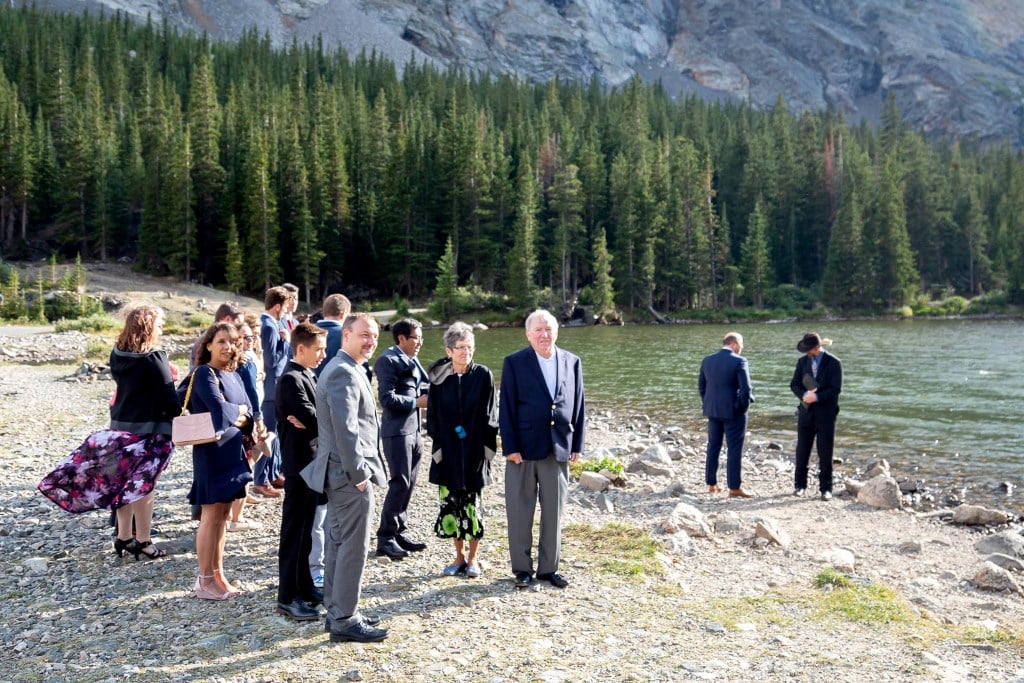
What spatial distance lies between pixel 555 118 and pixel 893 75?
449ft

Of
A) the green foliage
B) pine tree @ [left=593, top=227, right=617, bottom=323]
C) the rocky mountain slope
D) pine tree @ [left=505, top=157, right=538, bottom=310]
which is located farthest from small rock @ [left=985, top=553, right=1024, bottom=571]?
the rocky mountain slope

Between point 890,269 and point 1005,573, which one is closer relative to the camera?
point 1005,573

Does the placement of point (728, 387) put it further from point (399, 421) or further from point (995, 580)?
point (399, 421)

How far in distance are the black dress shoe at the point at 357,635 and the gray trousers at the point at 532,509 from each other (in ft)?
5.28

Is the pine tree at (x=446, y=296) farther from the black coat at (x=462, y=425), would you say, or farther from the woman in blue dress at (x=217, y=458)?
the woman in blue dress at (x=217, y=458)

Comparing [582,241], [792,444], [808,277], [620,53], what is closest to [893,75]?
[620,53]

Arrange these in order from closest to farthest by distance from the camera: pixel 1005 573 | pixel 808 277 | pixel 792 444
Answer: pixel 1005 573
pixel 792 444
pixel 808 277

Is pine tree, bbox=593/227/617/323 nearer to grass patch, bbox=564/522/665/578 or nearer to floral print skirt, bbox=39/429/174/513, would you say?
grass patch, bbox=564/522/665/578

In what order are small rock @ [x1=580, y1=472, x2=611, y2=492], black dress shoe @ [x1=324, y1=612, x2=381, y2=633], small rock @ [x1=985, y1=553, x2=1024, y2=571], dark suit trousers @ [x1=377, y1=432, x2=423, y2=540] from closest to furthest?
black dress shoe @ [x1=324, y1=612, x2=381, y2=633]
dark suit trousers @ [x1=377, y1=432, x2=423, y2=540]
small rock @ [x1=985, y1=553, x2=1024, y2=571]
small rock @ [x1=580, y1=472, x2=611, y2=492]

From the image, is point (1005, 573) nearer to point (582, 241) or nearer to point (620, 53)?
point (582, 241)

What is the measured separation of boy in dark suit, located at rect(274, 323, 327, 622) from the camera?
5.91m

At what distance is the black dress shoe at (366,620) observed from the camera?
5582 millimetres

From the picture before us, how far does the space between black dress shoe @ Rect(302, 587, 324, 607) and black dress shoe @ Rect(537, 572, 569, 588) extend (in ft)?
6.10

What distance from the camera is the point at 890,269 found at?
236 ft
